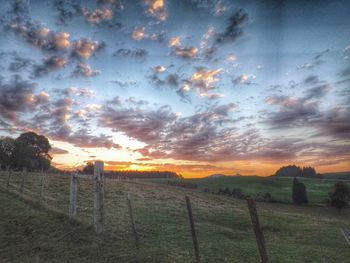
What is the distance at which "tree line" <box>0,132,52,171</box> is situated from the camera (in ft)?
238

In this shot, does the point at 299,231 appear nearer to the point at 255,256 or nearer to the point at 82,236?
the point at 255,256

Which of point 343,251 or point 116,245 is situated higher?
point 116,245

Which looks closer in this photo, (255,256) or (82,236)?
(82,236)

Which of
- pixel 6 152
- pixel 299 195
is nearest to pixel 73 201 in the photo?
pixel 6 152

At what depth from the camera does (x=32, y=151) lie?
80375 mm

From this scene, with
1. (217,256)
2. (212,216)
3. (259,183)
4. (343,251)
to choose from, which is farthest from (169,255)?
(259,183)

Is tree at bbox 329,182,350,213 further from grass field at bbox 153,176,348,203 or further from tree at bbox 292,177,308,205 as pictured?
grass field at bbox 153,176,348,203

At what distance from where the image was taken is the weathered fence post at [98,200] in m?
15.0

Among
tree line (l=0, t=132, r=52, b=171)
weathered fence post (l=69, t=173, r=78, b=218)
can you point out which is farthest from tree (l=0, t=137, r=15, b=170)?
weathered fence post (l=69, t=173, r=78, b=218)

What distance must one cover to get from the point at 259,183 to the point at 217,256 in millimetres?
114250

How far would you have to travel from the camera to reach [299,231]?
97.3 feet

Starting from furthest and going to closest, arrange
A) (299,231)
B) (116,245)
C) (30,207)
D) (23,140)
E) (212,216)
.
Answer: (23,140) → (212,216) → (299,231) → (30,207) → (116,245)

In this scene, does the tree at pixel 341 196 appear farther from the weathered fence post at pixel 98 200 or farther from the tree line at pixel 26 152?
the tree line at pixel 26 152

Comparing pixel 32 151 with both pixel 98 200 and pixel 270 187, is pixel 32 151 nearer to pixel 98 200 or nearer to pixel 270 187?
pixel 98 200
